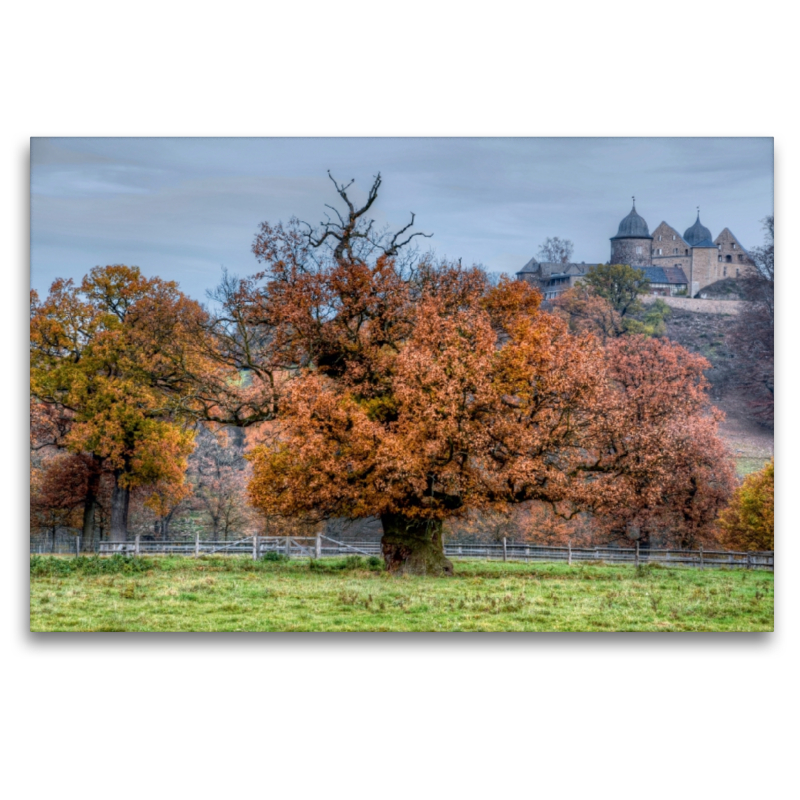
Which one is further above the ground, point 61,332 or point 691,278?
point 691,278

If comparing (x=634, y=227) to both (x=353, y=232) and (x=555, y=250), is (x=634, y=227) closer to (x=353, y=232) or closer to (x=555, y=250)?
(x=555, y=250)

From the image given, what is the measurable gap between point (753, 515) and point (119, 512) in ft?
20.2

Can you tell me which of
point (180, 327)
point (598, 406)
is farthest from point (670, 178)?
point (180, 327)

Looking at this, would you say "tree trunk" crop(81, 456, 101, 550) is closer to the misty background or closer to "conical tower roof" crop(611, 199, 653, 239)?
the misty background

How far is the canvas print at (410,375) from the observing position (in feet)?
25.4

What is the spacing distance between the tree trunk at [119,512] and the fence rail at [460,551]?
0.10 meters

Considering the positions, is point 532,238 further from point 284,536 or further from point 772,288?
point 284,536

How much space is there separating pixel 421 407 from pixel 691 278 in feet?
9.41

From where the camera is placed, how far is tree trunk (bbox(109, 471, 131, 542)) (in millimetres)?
8492

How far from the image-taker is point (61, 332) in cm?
809

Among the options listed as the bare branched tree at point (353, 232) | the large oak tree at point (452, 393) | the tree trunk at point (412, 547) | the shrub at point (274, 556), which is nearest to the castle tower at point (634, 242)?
the large oak tree at point (452, 393)

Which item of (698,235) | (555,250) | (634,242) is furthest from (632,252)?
(555,250)

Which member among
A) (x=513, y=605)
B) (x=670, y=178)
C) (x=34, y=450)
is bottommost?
(x=513, y=605)

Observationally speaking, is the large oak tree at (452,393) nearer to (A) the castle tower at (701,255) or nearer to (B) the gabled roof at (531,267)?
(B) the gabled roof at (531,267)
